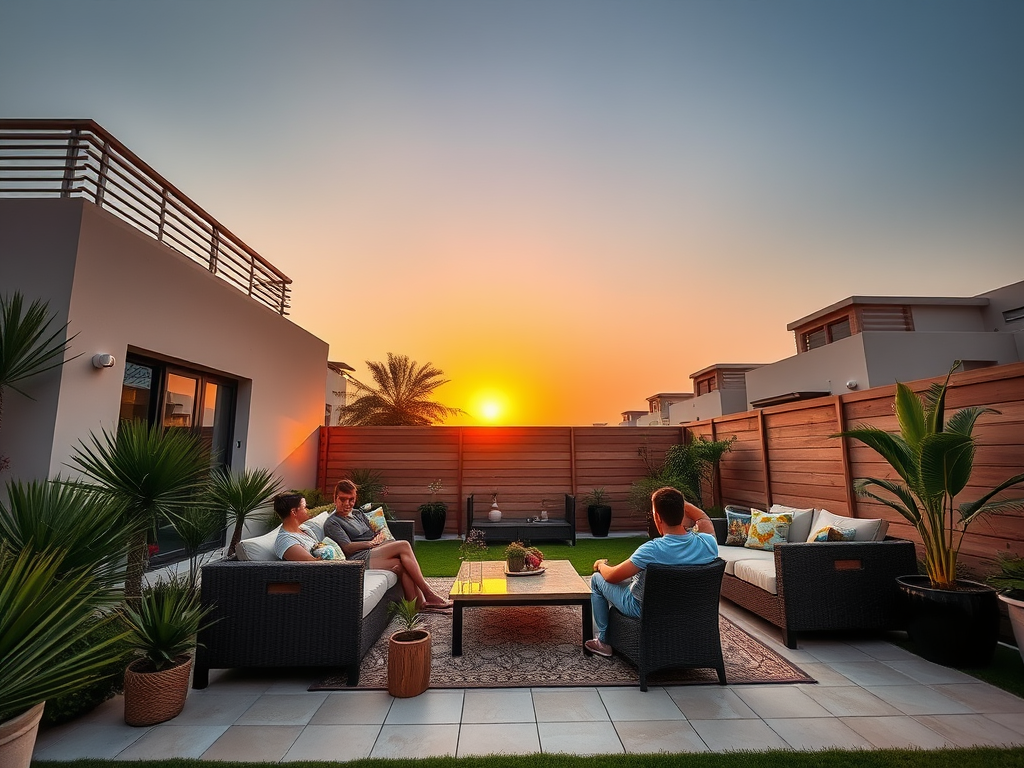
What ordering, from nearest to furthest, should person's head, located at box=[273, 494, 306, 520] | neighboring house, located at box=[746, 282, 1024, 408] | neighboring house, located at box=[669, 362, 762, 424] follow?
person's head, located at box=[273, 494, 306, 520] < neighboring house, located at box=[746, 282, 1024, 408] < neighboring house, located at box=[669, 362, 762, 424]

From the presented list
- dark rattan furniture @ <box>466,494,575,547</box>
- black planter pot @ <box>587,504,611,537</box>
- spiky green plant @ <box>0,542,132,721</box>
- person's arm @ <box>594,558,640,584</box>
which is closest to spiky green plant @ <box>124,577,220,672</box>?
spiky green plant @ <box>0,542,132,721</box>

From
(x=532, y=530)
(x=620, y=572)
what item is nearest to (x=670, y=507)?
(x=620, y=572)

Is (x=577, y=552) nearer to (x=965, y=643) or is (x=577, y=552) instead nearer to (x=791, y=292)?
(x=965, y=643)

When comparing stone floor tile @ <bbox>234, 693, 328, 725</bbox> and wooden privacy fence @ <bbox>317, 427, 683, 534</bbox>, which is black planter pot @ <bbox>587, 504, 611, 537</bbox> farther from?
stone floor tile @ <bbox>234, 693, 328, 725</bbox>

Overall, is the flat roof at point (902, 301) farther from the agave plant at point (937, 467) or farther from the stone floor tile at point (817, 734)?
the stone floor tile at point (817, 734)

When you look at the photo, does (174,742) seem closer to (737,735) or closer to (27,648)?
(27,648)

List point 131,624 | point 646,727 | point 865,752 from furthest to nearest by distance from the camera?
point 131,624 → point 646,727 → point 865,752

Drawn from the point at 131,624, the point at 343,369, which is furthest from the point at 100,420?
the point at 343,369

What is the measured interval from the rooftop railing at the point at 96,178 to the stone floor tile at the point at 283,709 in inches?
176

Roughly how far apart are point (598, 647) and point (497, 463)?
5.68m

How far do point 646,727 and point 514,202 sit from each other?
603 centimetres

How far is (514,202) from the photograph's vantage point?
6.56m

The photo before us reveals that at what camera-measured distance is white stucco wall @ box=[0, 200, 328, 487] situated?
3.81 m

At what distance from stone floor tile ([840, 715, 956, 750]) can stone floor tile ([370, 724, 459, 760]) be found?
1957 mm
